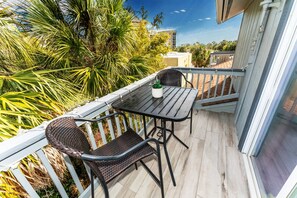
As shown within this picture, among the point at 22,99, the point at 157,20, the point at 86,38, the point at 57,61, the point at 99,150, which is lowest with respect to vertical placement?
the point at 99,150

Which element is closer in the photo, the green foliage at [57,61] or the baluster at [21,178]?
the baluster at [21,178]

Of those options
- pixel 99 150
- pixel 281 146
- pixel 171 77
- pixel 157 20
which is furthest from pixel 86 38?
pixel 157 20

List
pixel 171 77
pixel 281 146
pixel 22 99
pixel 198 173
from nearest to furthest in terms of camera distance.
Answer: pixel 22 99, pixel 281 146, pixel 198 173, pixel 171 77

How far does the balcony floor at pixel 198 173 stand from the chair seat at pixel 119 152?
59cm

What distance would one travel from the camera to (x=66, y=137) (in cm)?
87

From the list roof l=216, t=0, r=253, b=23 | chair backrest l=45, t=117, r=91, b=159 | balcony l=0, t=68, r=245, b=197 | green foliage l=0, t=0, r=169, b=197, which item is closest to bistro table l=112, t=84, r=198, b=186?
balcony l=0, t=68, r=245, b=197

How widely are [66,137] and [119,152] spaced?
0.51 m

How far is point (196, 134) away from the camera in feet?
7.58

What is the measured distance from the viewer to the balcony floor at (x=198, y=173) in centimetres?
143

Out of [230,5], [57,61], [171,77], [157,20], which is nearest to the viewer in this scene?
[57,61]

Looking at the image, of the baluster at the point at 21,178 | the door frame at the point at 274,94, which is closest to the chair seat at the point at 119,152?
the baluster at the point at 21,178

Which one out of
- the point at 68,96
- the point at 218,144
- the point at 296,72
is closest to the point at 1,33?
the point at 68,96

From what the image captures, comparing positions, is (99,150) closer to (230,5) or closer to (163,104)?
(163,104)

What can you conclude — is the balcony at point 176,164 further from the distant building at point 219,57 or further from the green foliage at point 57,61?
the distant building at point 219,57
